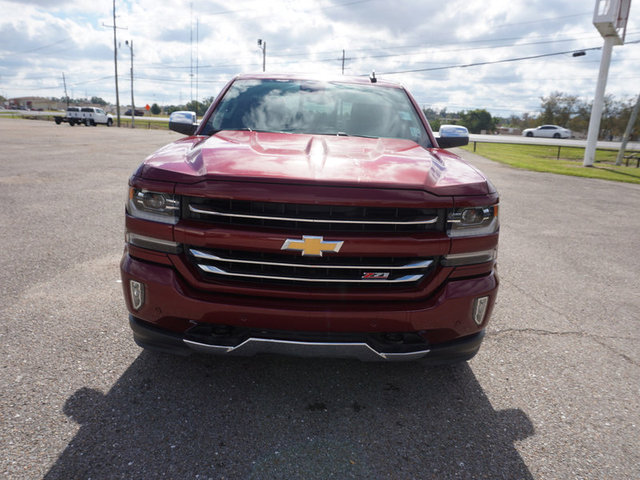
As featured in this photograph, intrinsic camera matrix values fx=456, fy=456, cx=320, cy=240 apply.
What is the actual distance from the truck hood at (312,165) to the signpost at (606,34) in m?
22.5

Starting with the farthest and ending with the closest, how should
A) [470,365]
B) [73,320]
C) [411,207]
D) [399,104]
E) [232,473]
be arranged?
1. [399,104]
2. [73,320]
3. [470,365]
4. [411,207]
5. [232,473]

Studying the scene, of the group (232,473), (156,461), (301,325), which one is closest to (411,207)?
(301,325)

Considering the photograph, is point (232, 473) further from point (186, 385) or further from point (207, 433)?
point (186, 385)

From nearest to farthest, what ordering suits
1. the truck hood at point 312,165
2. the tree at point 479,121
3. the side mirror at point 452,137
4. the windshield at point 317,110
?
the truck hood at point 312,165 → the windshield at point 317,110 → the side mirror at point 452,137 → the tree at point 479,121

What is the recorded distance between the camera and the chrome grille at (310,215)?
85.0 inches

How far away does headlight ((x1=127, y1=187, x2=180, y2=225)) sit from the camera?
2.23 meters

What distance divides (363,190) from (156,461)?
1555mm

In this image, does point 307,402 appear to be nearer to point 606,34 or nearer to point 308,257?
point 308,257

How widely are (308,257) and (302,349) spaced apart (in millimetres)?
445

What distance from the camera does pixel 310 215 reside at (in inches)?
84.9

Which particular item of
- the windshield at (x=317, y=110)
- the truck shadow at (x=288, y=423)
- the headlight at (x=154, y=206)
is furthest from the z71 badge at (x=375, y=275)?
the windshield at (x=317, y=110)

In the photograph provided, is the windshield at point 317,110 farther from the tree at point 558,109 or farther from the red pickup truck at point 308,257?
the tree at point 558,109

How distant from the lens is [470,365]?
3094mm

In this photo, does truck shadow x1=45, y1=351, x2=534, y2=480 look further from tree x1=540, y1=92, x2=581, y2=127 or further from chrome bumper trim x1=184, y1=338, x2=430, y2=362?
tree x1=540, y1=92, x2=581, y2=127
